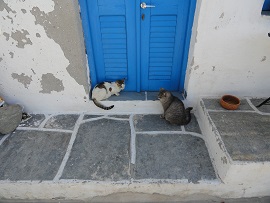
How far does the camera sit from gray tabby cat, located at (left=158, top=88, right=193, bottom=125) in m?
3.68

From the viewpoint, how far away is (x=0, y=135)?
3.77 metres

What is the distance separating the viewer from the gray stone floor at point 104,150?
10.2ft

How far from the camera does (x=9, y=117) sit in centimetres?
372

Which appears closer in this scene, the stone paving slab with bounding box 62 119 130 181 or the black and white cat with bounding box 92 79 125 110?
the stone paving slab with bounding box 62 119 130 181

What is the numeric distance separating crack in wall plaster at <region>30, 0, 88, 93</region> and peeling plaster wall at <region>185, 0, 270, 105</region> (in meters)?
1.90

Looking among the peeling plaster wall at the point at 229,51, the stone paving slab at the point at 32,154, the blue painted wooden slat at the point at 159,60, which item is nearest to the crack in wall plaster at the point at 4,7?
the stone paving slab at the point at 32,154

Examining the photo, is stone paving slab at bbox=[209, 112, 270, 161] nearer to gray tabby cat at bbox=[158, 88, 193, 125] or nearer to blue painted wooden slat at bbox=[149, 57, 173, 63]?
gray tabby cat at bbox=[158, 88, 193, 125]

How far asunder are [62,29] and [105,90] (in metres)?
1.22

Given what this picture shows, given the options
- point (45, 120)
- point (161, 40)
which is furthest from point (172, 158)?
point (45, 120)

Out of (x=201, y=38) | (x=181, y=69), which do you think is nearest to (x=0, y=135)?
(x=181, y=69)

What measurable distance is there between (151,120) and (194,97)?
89cm

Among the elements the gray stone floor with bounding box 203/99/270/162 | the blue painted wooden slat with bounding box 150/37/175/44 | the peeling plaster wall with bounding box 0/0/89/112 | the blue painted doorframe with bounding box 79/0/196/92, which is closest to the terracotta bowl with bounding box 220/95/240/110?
the gray stone floor with bounding box 203/99/270/162

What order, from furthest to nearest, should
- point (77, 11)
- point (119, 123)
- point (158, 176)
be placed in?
point (119, 123)
point (77, 11)
point (158, 176)

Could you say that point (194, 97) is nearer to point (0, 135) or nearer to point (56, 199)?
point (56, 199)
